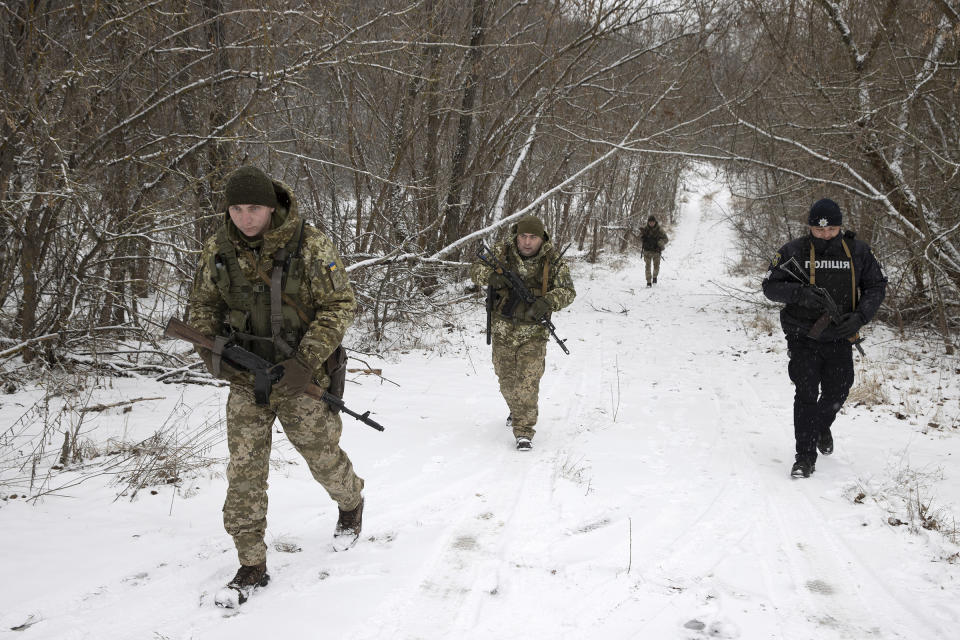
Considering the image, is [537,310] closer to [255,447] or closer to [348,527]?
[348,527]

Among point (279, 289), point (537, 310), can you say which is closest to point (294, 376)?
point (279, 289)

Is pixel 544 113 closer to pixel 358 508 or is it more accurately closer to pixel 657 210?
pixel 358 508

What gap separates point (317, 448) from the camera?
9.39 feet

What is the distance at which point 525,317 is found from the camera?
16.0ft

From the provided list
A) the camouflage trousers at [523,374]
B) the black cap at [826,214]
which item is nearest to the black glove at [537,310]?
the camouflage trousers at [523,374]

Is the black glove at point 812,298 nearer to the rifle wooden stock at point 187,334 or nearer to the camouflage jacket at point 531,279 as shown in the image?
the camouflage jacket at point 531,279

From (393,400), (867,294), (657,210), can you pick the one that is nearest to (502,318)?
(393,400)

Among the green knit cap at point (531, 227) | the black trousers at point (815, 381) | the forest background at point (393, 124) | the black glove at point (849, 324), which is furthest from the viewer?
the forest background at point (393, 124)

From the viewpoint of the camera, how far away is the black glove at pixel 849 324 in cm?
405

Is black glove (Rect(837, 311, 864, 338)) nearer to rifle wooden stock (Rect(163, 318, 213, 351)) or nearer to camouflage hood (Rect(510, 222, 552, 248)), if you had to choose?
camouflage hood (Rect(510, 222, 552, 248))

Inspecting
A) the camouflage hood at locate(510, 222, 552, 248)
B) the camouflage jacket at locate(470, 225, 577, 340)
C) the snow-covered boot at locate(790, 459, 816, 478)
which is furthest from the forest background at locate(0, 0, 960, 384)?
the snow-covered boot at locate(790, 459, 816, 478)

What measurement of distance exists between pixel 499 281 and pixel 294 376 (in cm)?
268

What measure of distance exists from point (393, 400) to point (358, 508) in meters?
3.07

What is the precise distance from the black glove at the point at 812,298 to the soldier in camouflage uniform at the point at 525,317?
1781 mm
